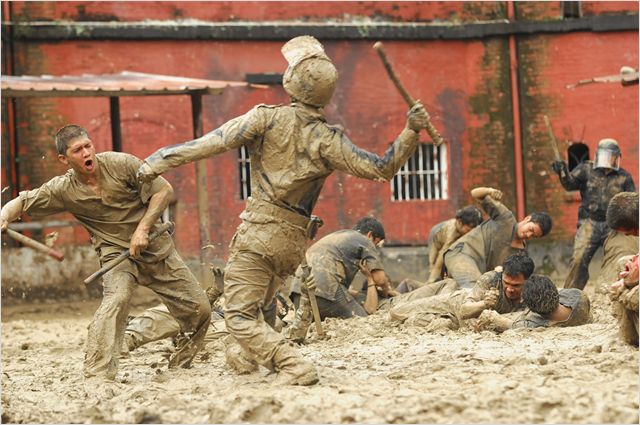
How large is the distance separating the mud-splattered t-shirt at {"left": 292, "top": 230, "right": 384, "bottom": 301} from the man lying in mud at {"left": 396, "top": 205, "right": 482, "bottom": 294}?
1.03m

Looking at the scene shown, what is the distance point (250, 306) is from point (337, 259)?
167 inches

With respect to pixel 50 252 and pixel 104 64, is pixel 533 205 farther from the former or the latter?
pixel 50 252

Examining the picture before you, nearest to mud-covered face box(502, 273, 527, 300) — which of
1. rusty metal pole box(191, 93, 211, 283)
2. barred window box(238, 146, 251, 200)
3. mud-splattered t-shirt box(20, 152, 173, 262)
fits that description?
mud-splattered t-shirt box(20, 152, 173, 262)

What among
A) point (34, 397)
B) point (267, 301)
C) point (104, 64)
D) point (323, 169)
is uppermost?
point (104, 64)

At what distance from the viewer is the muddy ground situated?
766cm

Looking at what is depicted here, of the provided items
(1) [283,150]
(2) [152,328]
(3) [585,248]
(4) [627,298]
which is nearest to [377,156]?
(1) [283,150]

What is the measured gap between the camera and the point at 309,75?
29.7 ft

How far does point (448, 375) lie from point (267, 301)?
4.79 ft

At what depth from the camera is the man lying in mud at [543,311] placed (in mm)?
10820

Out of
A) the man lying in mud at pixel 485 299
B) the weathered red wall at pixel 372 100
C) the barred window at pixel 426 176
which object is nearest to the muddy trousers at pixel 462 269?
the man lying in mud at pixel 485 299

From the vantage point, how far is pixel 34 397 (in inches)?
372

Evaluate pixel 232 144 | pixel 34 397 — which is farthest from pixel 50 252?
pixel 232 144

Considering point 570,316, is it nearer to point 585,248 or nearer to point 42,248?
point 42,248

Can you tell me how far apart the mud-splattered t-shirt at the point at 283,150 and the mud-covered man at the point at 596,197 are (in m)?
6.91
